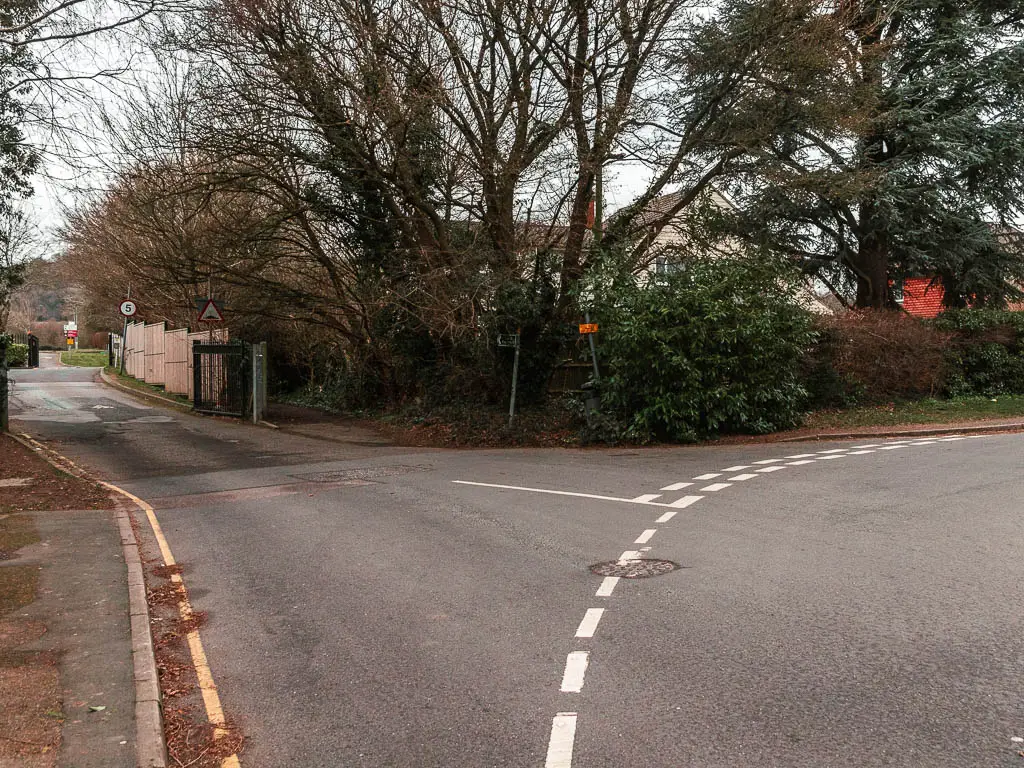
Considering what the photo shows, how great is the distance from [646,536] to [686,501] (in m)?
2.13

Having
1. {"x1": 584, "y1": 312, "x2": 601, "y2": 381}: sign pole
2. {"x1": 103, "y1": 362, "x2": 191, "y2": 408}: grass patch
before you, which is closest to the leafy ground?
{"x1": 584, "y1": 312, "x2": 601, "y2": 381}: sign pole

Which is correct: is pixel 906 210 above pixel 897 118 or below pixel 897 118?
below

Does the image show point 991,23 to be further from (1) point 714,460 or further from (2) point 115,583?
(2) point 115,583

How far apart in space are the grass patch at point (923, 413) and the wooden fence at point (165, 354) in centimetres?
1786

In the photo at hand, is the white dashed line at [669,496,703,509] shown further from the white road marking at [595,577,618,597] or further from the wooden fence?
the wooden fence

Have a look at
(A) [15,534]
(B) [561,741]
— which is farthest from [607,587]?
(A) [15,534]

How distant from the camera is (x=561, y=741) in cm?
404

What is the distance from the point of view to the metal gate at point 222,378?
25062 millimetres

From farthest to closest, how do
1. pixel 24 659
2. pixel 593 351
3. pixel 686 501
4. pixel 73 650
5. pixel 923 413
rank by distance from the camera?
pixel 923 413 → pixel 593 351 → pixel 686 501 → pixel 73 650 → pixel 24 659

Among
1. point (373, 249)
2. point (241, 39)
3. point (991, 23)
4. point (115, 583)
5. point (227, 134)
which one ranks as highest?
point (991, 23)

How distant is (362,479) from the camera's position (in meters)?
13.5

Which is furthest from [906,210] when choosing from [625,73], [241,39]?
[241,39]

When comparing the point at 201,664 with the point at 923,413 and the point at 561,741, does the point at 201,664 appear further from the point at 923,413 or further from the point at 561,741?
the point at 923,413

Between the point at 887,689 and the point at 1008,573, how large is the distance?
2.86 meters
